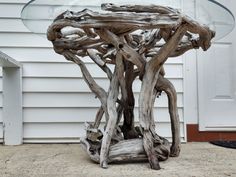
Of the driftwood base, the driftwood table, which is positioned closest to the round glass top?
the driftwood table

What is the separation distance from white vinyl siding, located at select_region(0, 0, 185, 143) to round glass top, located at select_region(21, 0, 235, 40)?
0.68 metres

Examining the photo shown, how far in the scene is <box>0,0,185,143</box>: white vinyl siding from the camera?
211 cm

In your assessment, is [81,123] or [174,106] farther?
[81,123]

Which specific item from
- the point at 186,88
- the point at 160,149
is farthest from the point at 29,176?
the point at 186,88

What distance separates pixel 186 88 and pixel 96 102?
2.49ft

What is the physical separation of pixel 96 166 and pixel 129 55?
57 cm

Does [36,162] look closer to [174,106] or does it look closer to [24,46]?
[174,106]

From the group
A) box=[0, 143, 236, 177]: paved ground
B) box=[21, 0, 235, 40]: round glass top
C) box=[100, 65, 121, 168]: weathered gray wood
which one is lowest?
box=[0, 143, 236, 177]: paved ground

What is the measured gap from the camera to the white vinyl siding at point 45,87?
2109mm

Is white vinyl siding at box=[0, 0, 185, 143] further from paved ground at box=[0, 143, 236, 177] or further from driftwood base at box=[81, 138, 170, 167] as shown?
driftwood base at box=[81, 138, 170, 167]

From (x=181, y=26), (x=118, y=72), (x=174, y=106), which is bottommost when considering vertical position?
(x=174, y=106)

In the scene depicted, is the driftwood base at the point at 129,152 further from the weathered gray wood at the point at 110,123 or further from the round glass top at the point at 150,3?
the round glass top at the point at 150,3

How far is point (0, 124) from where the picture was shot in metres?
2.09

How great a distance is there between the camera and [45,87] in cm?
212
